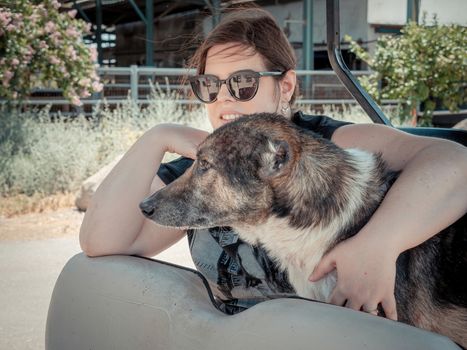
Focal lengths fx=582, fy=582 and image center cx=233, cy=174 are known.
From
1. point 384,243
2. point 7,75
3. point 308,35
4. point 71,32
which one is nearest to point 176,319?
point 384,243

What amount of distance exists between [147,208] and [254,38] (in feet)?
2.76

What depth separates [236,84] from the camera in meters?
2.28

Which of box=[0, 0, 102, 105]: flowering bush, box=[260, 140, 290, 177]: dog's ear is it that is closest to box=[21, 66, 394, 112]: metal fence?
box=[0, 0, 102, 105]: flowering bush

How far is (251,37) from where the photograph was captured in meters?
2.37

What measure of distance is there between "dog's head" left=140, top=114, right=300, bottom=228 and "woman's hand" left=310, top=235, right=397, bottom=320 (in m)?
0.54

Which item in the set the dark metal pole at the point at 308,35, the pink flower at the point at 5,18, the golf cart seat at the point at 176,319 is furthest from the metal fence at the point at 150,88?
the golf cart seat at the point at 176,319

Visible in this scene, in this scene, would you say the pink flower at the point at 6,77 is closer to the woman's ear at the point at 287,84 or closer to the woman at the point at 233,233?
the woman at the point at 233,233

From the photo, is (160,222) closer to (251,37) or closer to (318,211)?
(318,211)

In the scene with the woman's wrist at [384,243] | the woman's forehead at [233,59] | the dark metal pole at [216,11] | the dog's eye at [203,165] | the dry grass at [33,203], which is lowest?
the dry grass at [33,203]

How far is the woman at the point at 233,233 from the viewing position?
1.52 meters

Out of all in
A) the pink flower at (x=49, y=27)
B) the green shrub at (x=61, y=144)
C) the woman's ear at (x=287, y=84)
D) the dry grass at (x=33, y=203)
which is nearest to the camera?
the woman's ear at (x=287, y=84)

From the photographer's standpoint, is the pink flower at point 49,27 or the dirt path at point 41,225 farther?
the pink flower at point 49,27

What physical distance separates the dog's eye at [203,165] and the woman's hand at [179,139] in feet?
0.12

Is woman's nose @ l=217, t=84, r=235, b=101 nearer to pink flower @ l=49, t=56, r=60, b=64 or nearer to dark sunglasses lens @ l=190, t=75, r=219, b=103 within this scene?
dark sunglasses lens @ l=190, t=75, r=219, b=103
